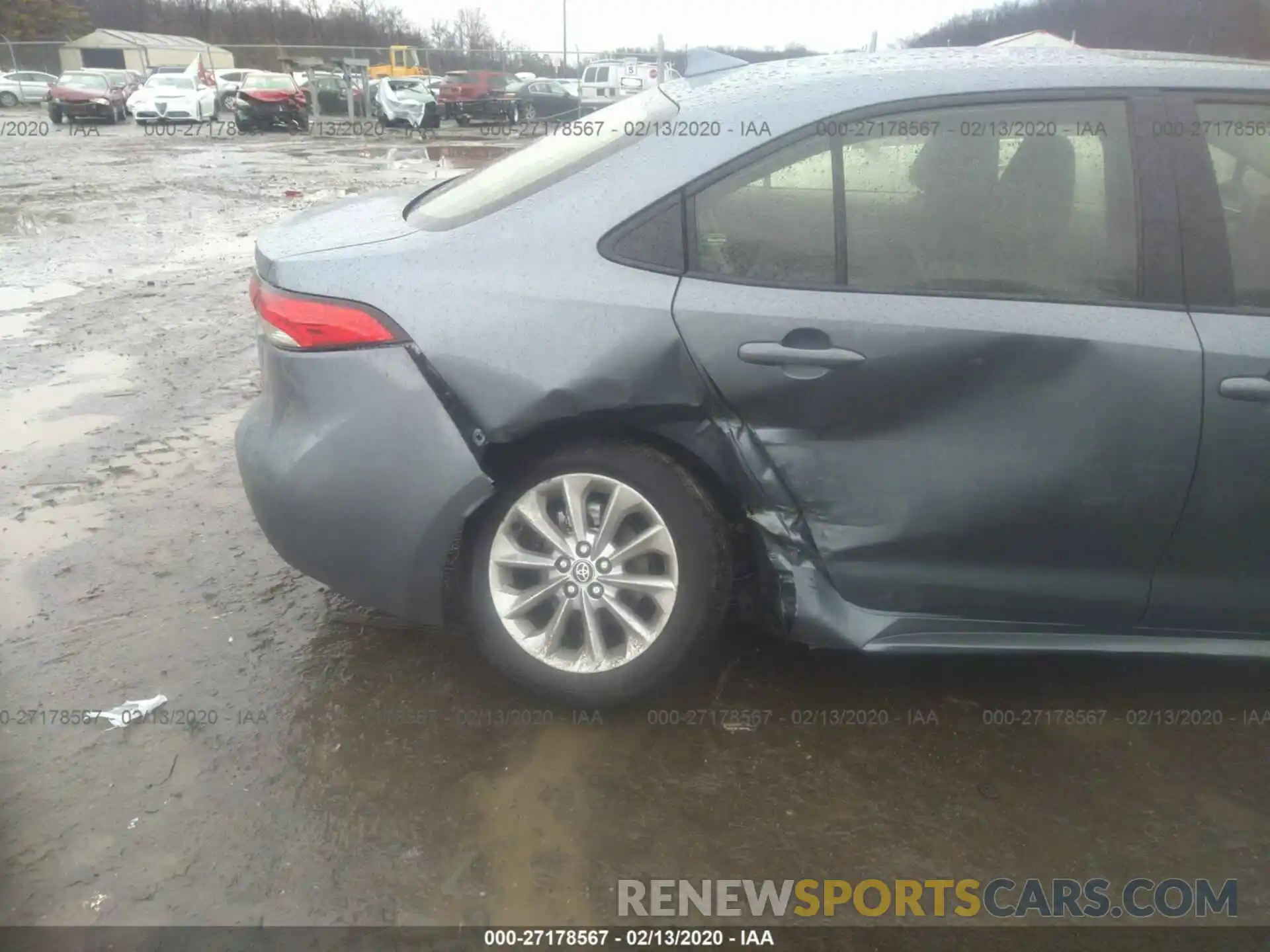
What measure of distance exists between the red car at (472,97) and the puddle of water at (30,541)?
28897 mm

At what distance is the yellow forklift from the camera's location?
3819 centimetres

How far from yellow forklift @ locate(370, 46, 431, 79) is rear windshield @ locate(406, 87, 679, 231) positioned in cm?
3661

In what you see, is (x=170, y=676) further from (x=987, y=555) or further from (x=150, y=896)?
(x=987, y=555)

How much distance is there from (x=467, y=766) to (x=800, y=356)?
137cm

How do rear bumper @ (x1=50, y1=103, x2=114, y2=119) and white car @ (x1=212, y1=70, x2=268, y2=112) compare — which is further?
white car @ (x1=212, y1=70, x2=268, y2=112)

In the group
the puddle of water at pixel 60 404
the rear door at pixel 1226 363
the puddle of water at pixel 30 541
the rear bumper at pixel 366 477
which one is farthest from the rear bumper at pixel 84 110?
the rear door at pixel 1226 363

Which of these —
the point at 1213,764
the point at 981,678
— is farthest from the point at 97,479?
the point at 1213,764

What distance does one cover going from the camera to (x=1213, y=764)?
2676 millimetres

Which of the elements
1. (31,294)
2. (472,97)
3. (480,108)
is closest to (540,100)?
(480,108)

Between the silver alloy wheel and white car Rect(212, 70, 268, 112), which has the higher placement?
white car Rect(212, 70, 268, 112)

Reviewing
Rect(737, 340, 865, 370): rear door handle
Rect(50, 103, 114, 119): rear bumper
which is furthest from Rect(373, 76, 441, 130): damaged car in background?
Rect(737, 340, 865, 370): rear door handle

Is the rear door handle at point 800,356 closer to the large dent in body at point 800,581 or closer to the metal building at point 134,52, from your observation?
the large dent in body at point 800,581

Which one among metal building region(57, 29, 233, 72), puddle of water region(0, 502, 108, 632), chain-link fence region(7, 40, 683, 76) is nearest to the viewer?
puddle of water region(0, 502, 108, 632)

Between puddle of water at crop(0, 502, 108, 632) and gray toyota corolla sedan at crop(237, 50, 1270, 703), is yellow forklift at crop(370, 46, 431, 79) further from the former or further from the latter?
gray toyota corolla sedan at crop(237, 50, 1270, 703)
